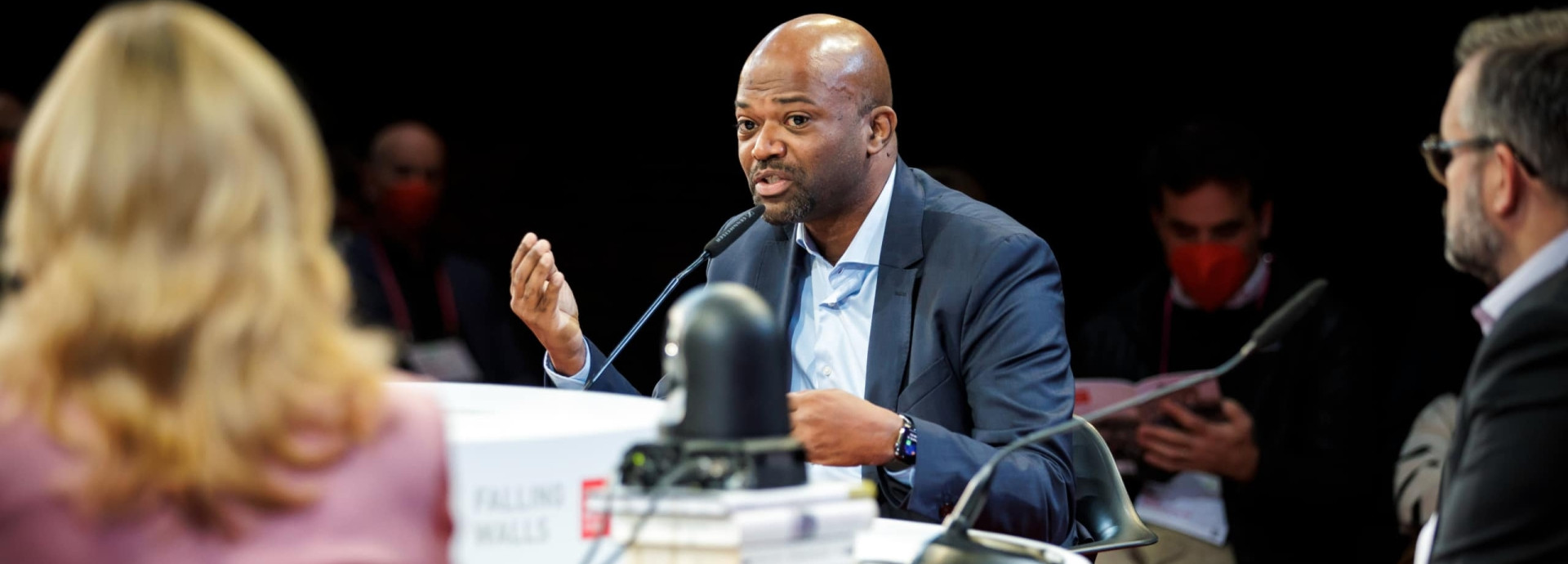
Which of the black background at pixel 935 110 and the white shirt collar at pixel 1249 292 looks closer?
the white shirt collar at pixel 1249 292

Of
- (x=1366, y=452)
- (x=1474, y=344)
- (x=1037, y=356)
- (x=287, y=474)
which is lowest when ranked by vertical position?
(x=1366, y=452)

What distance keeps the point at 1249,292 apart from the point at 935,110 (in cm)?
113

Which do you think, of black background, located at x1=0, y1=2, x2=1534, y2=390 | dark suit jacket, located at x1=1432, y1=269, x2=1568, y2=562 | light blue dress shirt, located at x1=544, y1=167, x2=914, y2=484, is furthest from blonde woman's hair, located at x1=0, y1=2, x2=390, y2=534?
black background, located at x1=0, y1=2, x2=1534, y2=390

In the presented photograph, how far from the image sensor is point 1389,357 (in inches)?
155

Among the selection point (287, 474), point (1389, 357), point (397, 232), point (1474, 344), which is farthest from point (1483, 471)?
point (397, 232)

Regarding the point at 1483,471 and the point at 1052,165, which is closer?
the point at 1483,471

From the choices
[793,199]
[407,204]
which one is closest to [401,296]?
[407,204]

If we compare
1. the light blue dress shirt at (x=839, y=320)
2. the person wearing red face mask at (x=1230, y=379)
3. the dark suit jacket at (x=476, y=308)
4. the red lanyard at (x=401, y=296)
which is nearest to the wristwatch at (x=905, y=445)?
the light blue dress shirt at (x=839, y=320)

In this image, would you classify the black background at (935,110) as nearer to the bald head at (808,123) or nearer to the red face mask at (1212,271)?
the red face mask at (1212,271)

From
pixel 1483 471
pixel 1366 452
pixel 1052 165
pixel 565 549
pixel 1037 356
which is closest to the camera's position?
pixel 565 549

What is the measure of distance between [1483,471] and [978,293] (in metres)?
0.95

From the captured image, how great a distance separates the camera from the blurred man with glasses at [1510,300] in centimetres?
150

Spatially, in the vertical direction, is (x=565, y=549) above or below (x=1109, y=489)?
above

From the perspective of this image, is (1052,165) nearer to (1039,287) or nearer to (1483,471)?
(1039,287)
